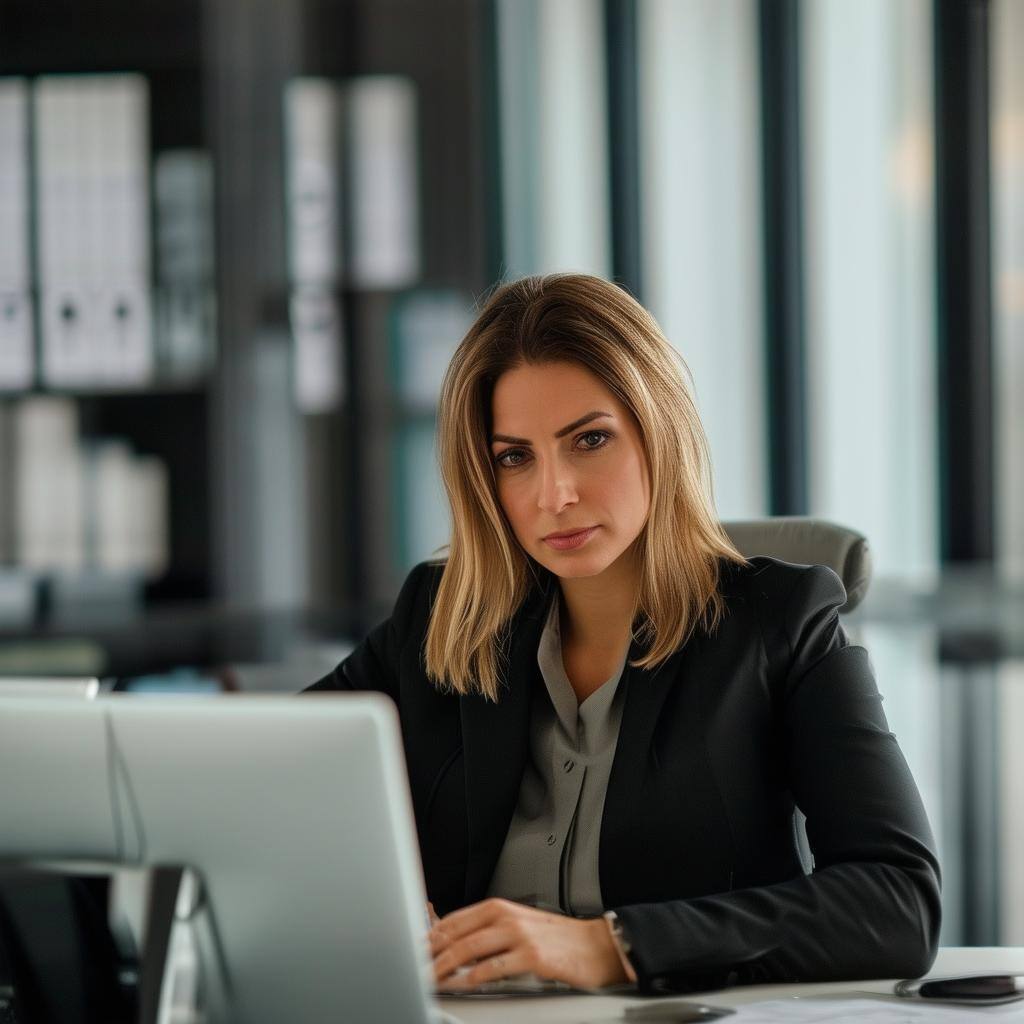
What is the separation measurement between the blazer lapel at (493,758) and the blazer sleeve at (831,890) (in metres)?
0.28

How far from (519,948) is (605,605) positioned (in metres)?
0.55

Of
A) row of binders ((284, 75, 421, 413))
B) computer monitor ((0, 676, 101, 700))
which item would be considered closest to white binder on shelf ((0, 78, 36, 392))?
row of binders ((284, 75, 421, 413))

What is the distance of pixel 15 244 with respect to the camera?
368 cm

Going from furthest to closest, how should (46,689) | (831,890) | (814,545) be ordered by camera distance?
1. (814,545)
2. (831,890)
3. (46,689)

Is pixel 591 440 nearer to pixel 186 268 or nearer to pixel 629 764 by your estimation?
pixel 629 764

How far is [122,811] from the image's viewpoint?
0.82m

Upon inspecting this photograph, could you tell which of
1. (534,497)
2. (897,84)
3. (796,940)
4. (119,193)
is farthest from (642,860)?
(897,84)

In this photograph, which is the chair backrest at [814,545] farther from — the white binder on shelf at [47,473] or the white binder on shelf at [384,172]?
the white binder on shelf at [47,473]

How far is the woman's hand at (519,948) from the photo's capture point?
103cm

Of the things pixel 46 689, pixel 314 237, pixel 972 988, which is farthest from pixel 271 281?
pixel 972 988

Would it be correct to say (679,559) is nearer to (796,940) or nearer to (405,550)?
(796,940)

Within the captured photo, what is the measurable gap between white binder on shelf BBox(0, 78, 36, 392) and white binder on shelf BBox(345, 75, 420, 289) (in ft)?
2.92

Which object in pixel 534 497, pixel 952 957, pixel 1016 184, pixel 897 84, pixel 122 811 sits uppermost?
pixel 897 84

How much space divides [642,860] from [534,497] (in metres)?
0.39
